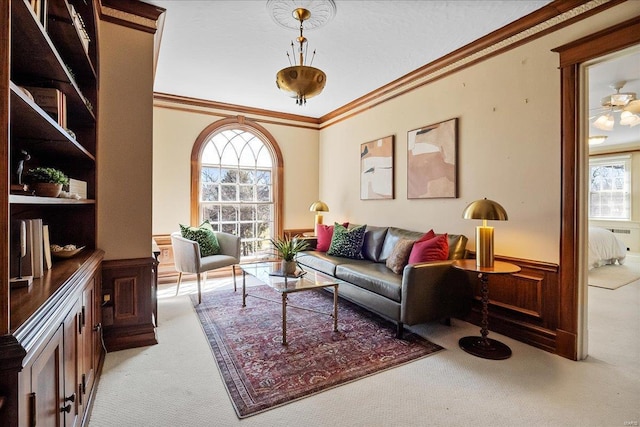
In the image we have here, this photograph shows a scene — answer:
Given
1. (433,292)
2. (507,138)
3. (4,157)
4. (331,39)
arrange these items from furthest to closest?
(331,39), (507,138), (433,292), (4,157)

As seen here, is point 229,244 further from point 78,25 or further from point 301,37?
point 78,25

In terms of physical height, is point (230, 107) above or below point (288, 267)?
above

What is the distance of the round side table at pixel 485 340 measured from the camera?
2.45 m

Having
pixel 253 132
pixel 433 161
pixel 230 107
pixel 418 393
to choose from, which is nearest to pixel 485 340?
pixel 418 393

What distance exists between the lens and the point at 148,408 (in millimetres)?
1838

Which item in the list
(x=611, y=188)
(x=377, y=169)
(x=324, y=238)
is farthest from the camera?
(x=611, y=188)

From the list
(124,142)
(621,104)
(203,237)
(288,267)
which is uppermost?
(621,104)

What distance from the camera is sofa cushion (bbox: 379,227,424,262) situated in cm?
382

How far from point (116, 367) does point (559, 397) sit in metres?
2.95

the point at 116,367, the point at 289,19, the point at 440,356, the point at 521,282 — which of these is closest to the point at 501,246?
the point at 521,282

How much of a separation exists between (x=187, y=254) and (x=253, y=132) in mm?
2497

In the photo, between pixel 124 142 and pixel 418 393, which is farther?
pixel 124 142

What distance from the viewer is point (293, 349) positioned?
2566mm

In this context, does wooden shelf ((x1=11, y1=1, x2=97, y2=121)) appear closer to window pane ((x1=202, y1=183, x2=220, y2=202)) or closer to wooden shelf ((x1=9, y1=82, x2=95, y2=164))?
wooden shelf ((x1=9, y1=82, x2=95, y2=164))
